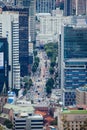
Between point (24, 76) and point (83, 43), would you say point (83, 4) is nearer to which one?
point (24, 76)

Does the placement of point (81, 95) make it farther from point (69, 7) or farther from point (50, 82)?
point (69, 7)

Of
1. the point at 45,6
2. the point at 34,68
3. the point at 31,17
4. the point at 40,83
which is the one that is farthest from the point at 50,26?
the point at 40,83

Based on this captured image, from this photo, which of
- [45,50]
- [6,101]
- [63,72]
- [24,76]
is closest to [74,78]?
[63,72]

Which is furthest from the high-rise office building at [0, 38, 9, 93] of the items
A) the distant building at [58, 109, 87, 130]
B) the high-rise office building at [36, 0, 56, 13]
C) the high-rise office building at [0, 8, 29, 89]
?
the high-rise office building at [36, 0, 56, 13]

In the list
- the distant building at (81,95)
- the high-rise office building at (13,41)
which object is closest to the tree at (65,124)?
the distant building at (81,95)

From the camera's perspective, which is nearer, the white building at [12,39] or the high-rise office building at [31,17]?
the white building at [12,39]

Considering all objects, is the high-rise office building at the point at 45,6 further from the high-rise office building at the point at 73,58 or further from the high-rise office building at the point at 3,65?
the high-rise office building at the point at 73,58
